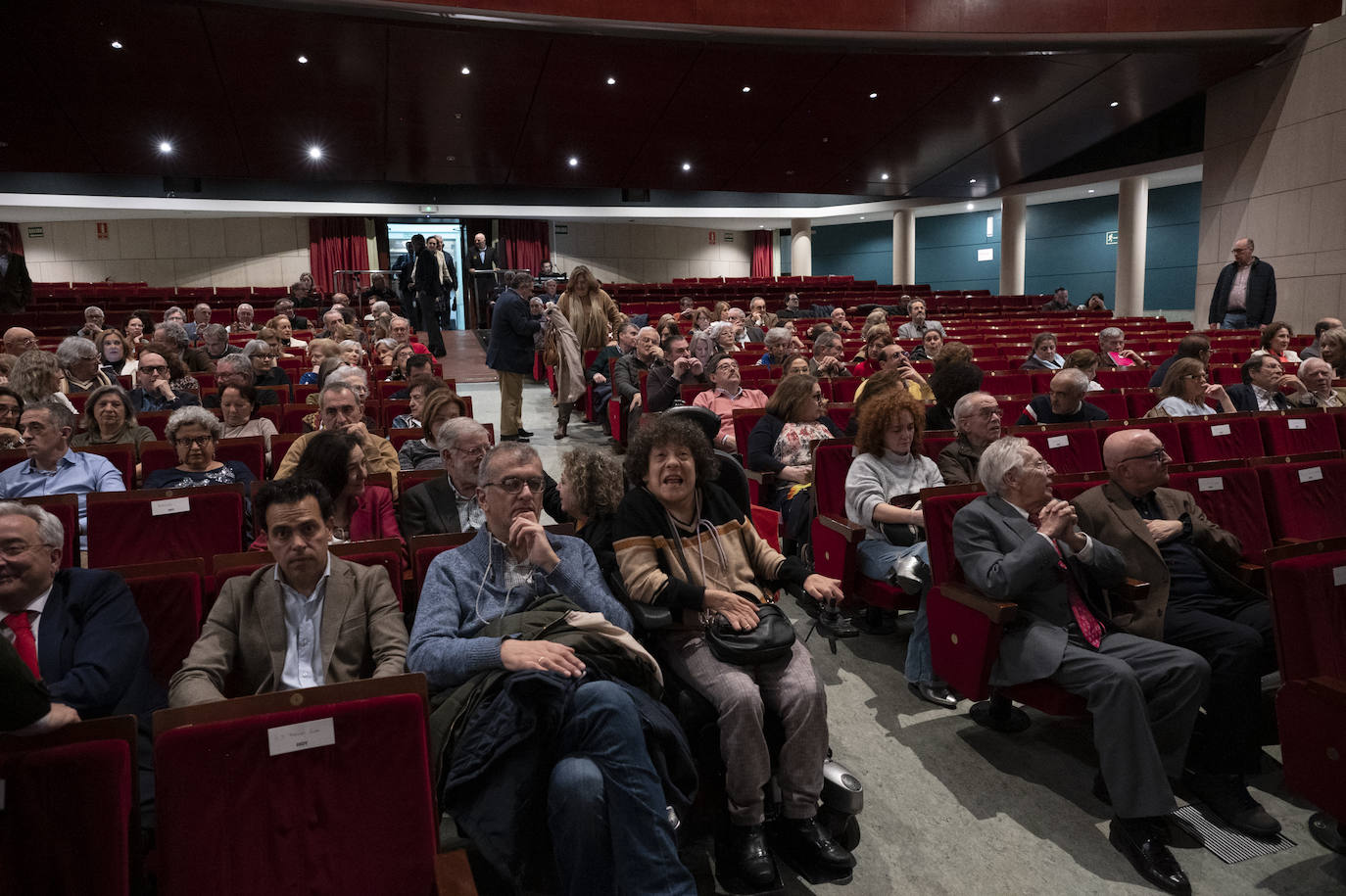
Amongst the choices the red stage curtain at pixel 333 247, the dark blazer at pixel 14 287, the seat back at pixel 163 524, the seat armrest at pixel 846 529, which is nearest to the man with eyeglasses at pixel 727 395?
the seat armrest at pixel 846 529

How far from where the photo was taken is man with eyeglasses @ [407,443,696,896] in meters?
1.49

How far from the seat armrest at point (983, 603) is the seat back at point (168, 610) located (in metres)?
1.87

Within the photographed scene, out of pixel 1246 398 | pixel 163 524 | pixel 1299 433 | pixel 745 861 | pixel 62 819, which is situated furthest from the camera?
pixel 1246 398

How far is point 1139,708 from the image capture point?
6.37 feet

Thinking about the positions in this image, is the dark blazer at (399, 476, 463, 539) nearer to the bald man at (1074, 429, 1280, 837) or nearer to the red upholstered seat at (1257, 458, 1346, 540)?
the bald man at (1074, 429, 1280, 837)

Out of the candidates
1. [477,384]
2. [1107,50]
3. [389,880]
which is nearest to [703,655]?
[389,880]

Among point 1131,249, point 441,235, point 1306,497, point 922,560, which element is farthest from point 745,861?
point 441,235

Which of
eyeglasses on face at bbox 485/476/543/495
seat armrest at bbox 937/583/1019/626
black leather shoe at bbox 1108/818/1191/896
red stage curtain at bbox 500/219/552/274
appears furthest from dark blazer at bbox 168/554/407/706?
red stage curtain at bbox 500/219/552/274

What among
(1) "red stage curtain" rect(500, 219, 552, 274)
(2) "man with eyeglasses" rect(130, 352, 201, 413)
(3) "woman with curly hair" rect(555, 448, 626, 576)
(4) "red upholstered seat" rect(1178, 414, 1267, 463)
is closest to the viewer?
(3) "woman with curly hair" rect(555, 448, 626, 576)

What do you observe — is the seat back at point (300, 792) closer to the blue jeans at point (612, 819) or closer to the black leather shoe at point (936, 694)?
the blue jeans at point (612, 819)

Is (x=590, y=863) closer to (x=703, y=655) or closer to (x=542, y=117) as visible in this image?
(x=703, y=655)

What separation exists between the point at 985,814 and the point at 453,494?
1743 millimetres

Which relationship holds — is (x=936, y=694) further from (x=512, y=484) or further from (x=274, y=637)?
(x=274, y=637)

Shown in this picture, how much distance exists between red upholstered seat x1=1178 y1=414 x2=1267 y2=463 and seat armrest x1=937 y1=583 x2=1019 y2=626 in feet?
5.77
